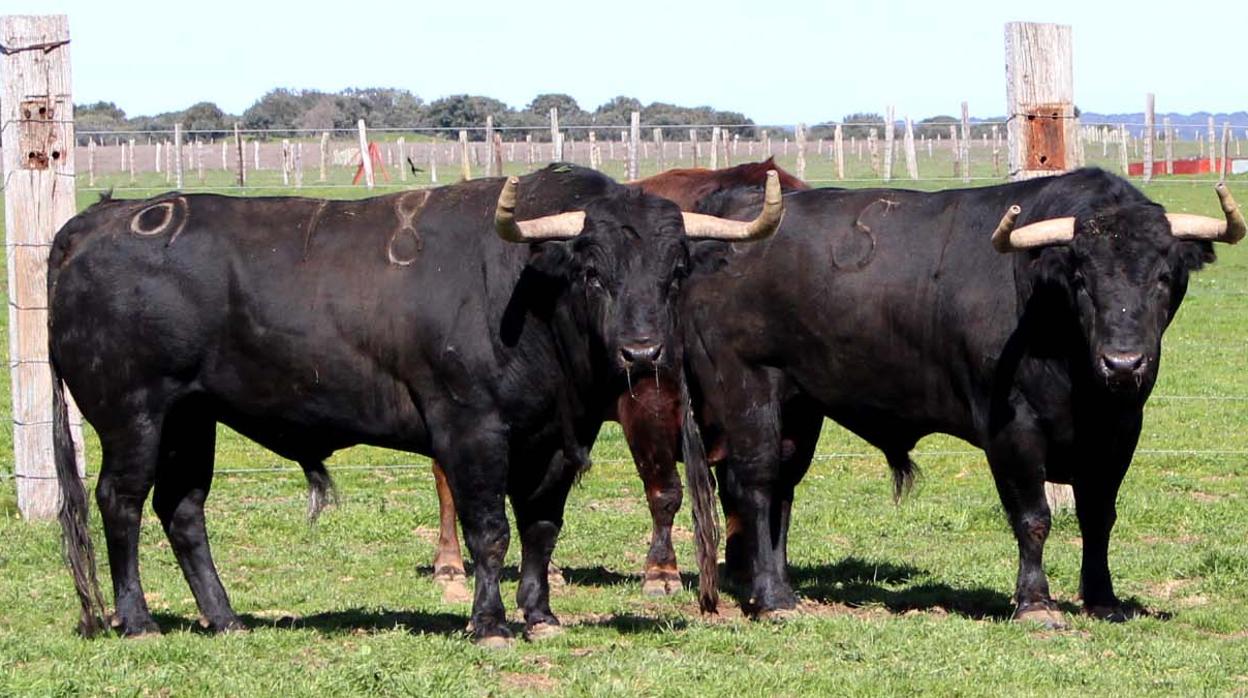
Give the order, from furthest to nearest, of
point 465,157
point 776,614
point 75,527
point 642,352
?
point 465,157 → point 776,614 → point 75,527 → point 642,352

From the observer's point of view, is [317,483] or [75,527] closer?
[75,527]

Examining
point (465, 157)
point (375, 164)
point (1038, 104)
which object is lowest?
point (1038, 104)

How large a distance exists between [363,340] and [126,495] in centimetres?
128

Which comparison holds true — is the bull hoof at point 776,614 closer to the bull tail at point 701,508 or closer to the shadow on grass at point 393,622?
the bull tail at point 701,508

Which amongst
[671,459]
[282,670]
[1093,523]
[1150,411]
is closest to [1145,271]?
[1093,523]

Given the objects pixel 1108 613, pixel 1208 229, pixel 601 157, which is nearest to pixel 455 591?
pixel 1108 613

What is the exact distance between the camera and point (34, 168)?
10.1 m

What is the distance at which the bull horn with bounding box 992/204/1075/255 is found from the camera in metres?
7.47

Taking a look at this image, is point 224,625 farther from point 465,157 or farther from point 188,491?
point 465,157

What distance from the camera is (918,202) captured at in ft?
28.0

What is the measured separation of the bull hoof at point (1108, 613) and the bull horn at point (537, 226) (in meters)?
3.05

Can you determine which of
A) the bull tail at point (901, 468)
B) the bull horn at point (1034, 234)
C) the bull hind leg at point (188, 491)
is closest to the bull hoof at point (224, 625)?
the bull hind leg at point (188, 491)

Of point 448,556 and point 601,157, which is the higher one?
point 601,157

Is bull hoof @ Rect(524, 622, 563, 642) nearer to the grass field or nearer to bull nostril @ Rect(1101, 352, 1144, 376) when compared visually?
the grass field
